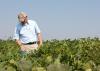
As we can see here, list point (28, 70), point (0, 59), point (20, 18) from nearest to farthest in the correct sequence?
point (28, 70)
point (0, 59)
point (20, 18)

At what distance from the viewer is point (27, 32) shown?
315 inches

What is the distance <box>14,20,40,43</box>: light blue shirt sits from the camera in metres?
7.95

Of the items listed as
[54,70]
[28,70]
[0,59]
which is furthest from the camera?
[0,59]

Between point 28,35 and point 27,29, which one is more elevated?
point 27,29

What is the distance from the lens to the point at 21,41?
815 centimetres

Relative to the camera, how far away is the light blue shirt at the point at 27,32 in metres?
7.95

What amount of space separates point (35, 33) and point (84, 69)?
5381 millimetres

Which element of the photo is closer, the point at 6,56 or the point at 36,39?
the point at 6,56

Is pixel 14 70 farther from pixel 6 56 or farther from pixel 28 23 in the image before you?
pixel 28 23

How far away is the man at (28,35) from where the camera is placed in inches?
313

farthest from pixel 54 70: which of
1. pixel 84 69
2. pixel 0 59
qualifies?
pixel 0 59

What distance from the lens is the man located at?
26.0ft

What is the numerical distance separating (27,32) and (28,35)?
0.07 meters

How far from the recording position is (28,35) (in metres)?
8.04
